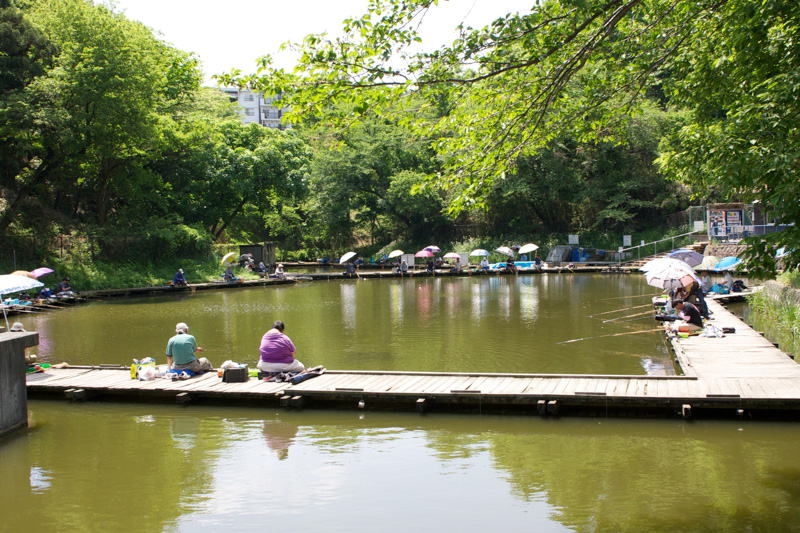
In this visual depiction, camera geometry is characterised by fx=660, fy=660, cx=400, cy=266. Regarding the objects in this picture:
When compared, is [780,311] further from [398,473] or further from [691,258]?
[398,473]

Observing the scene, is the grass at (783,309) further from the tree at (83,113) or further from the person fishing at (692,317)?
the tree at (83,113)

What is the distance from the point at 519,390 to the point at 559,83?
16.9 feet

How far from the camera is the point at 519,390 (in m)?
10.8

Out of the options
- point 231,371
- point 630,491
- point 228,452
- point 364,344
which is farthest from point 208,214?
point 630,491

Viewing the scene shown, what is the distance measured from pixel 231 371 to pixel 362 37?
23.2 ft

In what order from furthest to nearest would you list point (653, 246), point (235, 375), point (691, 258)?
point (653, 246), point (691, 258), point (235, 375)

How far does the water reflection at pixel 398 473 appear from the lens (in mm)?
6996

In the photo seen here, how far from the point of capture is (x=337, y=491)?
7.79 meters

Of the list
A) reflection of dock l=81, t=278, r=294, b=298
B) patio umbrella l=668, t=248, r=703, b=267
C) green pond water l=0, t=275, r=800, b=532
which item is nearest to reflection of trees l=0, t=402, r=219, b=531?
green pond water l=0, t=275, r=800, b=532

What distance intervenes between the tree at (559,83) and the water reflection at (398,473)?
9.38ft

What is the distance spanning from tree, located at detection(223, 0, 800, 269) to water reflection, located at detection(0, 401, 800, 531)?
2858 millimetres

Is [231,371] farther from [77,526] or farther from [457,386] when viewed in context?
[77,526]

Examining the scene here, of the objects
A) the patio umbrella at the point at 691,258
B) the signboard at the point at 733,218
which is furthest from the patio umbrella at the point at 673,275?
the signboard at the point at 733,218

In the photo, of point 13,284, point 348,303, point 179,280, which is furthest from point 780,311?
point 179,280
